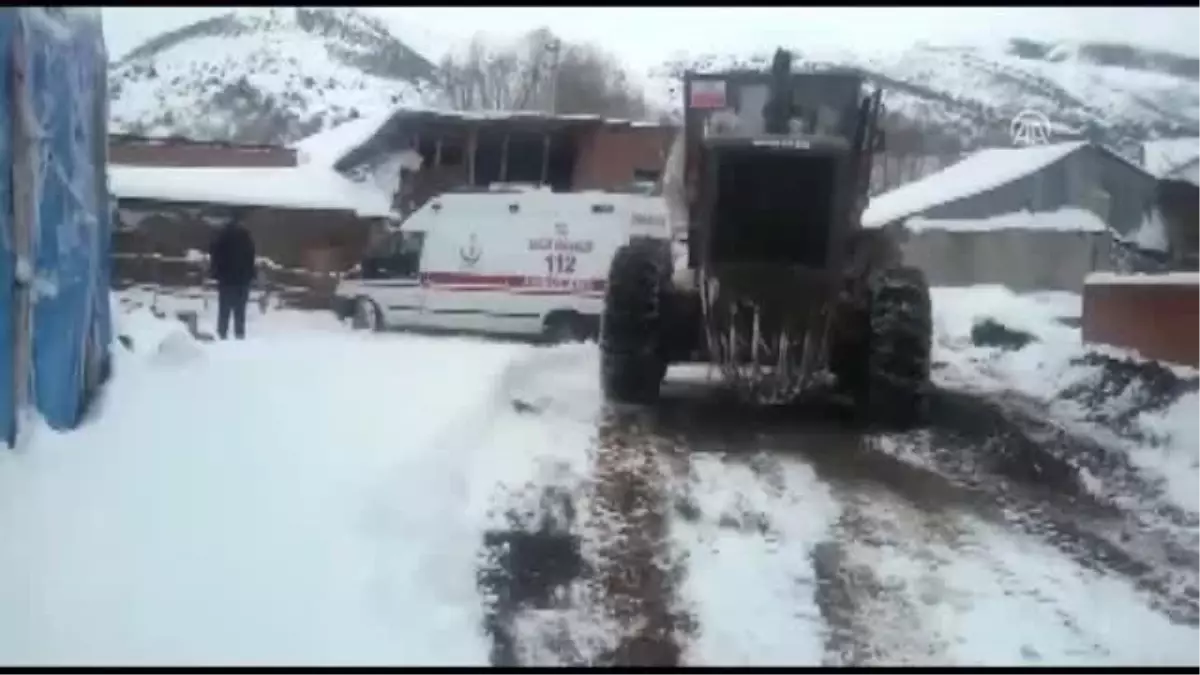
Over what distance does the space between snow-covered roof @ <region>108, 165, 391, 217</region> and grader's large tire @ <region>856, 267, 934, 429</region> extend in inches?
53.1

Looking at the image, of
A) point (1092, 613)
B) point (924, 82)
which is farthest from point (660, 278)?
point (1092, 613)

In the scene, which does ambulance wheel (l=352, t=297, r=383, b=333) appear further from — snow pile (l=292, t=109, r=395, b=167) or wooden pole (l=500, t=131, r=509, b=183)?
wooden pole (l=500, t=131, r=509, b=183)

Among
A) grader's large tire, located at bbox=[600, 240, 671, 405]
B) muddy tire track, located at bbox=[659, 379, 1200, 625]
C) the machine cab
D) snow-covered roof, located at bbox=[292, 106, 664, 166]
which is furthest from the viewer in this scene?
grader's large tire, located at bbox=[600, 240, 671, 405]

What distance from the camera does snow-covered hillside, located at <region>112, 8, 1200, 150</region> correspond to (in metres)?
2.81

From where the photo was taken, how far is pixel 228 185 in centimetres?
280

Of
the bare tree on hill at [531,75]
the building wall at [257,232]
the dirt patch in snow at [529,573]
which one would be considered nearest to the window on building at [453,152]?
the bare tree on hill at [531,75]

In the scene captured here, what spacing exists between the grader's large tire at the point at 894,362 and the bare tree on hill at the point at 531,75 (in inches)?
35.7

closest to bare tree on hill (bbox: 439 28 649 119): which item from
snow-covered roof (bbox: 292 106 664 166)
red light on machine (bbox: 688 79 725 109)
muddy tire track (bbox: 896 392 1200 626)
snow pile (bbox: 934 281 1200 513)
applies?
snow-covered roof (bbox: 292 106 664 166)

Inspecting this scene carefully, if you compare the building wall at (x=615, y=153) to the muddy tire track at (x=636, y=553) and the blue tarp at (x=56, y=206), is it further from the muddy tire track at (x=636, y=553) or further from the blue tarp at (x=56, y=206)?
the blue tarp at (x=56, y=206)

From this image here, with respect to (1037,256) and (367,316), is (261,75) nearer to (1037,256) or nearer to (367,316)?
(367,316)

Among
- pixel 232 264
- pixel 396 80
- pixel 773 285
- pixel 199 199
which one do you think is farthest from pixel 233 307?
pixel 773 285

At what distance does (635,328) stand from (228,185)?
1.14 meters

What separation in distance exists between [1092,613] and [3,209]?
2.07 meters

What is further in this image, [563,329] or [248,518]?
[563,329]
